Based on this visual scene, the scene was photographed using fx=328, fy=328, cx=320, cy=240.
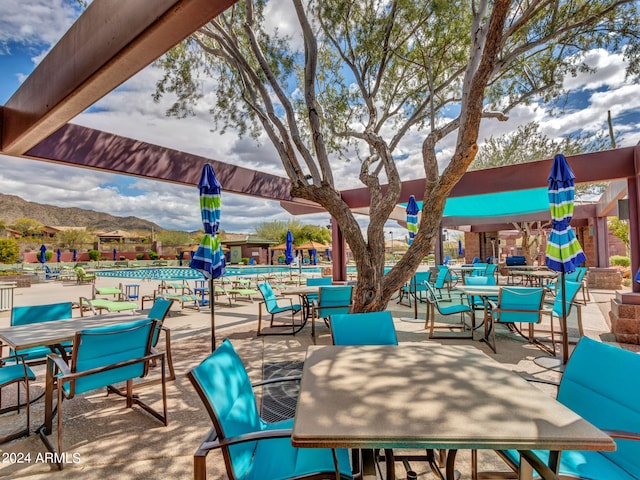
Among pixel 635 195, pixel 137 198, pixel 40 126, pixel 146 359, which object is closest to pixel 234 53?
pixel 40 126

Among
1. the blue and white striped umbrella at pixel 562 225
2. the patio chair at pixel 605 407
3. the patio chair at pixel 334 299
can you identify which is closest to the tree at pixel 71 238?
the patio chair at pixel 334 299

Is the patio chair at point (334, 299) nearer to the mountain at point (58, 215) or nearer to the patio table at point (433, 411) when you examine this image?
the patio table at point (433, 411)

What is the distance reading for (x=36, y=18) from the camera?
360 centimetres

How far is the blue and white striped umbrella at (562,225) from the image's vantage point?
386 cm

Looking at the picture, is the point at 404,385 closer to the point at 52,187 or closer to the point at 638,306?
the point at 638,306

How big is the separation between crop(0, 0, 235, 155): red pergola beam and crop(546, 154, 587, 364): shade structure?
407 centimetres

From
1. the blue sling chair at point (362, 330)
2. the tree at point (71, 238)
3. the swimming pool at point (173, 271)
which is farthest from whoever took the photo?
the tree at point (71, 238)

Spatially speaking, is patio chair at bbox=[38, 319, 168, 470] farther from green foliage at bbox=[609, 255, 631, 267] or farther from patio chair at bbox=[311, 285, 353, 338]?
green foliage at bbox=[609, 255, 631, 267]

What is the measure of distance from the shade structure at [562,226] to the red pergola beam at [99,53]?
4.07 m

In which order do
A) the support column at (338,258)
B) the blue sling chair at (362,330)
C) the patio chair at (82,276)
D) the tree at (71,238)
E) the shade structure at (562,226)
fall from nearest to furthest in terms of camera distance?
1. the blue sling chair at (362,330)
2. the shade structure at (562,226)
3. the support column at (338,258)
4. the patio chair at (82,276)
5. the tree at (71,238)

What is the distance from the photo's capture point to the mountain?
258ft

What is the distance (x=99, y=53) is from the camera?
2.44 meters

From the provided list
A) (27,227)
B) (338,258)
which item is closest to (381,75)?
(338,258)

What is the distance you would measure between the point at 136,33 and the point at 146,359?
91.6 inches
